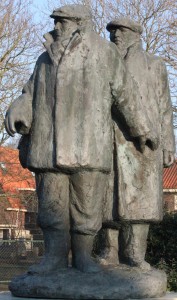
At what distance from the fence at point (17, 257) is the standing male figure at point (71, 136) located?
14.3 metres

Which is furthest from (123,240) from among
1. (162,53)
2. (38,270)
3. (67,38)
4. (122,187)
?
(162,53)

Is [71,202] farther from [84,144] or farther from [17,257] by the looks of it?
[17,257]

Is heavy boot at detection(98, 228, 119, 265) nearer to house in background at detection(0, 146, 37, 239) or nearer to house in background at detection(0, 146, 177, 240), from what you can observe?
house in background at detection(0, 146, 177, 240)

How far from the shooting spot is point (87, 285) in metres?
5.16

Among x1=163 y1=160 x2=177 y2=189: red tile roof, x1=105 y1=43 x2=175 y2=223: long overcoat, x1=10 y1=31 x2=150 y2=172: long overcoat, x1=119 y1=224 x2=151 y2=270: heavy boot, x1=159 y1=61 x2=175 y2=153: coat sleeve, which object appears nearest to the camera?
x1=10 y1=31 x2=150 y2=172: long overcoat

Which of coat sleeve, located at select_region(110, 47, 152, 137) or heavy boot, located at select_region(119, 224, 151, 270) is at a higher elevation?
coat sleeve, located at select_region(110, 47, 152, 137)

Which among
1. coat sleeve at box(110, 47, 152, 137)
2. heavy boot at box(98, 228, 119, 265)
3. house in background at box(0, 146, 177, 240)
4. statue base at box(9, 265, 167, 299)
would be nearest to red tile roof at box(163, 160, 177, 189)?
house in background at box(0, 146, 177, 240)

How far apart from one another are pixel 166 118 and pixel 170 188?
91.3ft

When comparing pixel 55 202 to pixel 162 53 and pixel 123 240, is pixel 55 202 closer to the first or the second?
pixel 123 240

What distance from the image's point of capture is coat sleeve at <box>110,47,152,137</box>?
5508 millimetres

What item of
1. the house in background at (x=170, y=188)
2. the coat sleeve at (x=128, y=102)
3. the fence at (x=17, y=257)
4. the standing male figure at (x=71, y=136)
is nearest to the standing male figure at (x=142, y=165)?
the coat sleeve at (x=128, y=102)

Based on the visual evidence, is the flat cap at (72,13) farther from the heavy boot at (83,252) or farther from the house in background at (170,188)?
the house in background at (170,188)

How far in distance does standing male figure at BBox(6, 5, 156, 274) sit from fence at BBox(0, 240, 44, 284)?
14325mm

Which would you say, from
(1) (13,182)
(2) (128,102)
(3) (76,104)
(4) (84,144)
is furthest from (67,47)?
(1) (13,182)
